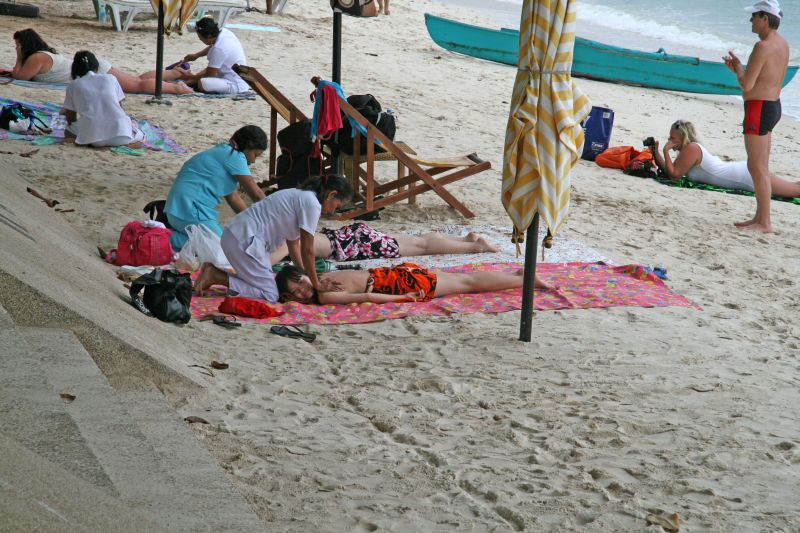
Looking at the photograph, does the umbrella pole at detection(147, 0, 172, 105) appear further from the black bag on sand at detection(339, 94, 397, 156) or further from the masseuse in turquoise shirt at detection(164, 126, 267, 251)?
the masseuse in turquoise shirt at detection(164, 126, 267, 251)

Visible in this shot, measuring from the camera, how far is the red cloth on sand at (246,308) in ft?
15.5

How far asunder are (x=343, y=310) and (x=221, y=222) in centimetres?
182

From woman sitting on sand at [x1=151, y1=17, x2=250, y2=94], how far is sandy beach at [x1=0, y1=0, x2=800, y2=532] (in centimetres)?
166

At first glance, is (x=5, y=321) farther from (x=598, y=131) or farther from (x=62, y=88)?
(x=598, y=131)

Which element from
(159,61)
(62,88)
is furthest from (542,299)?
(62,88)

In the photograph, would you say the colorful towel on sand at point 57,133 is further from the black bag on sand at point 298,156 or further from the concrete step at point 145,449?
the concrete step at point 145,449

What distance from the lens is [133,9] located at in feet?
40.8

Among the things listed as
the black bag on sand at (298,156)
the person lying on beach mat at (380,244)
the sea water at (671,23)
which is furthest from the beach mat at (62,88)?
the sea water at (671,23)

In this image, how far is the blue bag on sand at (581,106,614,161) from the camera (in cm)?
923

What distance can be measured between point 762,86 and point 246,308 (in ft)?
15.4

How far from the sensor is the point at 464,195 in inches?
299

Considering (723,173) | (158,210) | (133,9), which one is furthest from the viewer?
(133,9)

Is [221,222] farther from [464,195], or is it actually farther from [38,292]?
[38,292]

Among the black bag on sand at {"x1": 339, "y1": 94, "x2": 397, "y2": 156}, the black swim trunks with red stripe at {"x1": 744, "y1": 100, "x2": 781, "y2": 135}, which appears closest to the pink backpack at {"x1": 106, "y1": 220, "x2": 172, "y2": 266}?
the black bag on sand at {"x1": 339, "y1": 94, "x2": 397, "y2": 156}
